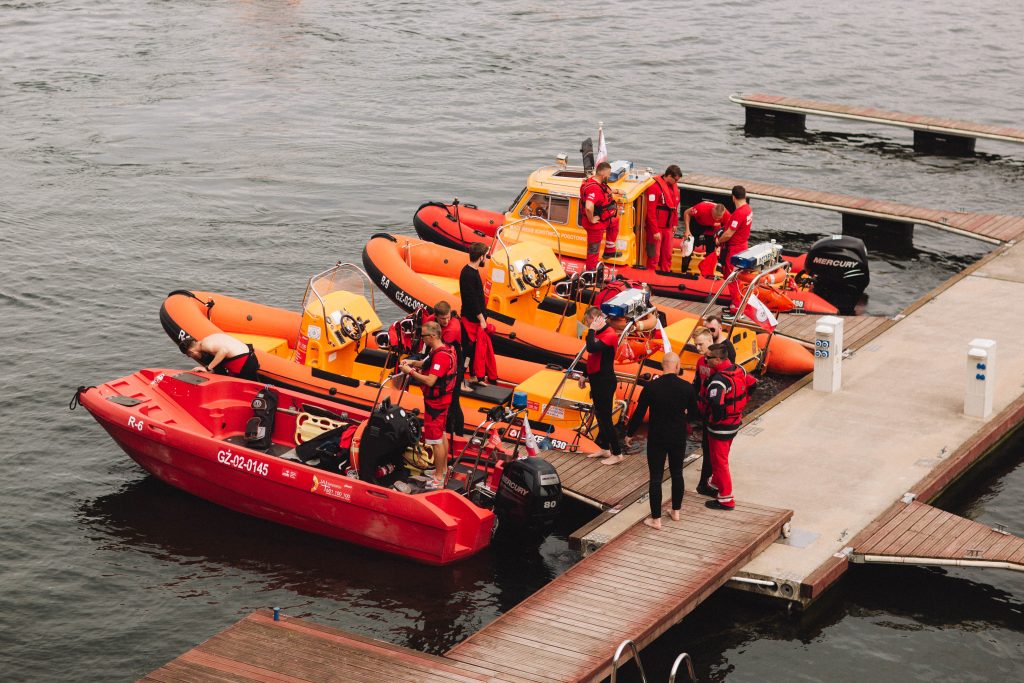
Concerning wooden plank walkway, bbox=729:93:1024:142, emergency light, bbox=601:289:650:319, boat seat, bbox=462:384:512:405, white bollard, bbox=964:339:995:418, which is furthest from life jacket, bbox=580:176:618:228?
wooden plank walkway, bbox=729:93:1024:142

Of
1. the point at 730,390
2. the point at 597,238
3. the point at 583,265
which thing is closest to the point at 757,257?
the point at 597,238

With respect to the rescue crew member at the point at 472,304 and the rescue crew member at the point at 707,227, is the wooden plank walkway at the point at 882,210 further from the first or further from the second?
the rescue crew member at the point at 472,304

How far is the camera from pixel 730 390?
1068 centimetres

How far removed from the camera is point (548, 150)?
85.9 ft

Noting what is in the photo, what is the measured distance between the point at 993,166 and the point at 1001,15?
1397 cm

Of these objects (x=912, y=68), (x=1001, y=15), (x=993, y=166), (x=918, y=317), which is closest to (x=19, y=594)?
(x=918, y=317)

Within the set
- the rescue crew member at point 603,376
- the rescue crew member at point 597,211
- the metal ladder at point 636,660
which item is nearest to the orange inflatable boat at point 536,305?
the rescue crew member at point 597,211

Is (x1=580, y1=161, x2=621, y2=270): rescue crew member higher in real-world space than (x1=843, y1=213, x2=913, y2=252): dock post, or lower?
higher

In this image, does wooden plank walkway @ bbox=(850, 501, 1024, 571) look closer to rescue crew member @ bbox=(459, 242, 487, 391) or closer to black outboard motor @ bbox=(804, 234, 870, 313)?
rescue crew member @ bbox=(459, 242, 487, 391)

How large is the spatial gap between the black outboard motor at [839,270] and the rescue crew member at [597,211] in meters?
2.85

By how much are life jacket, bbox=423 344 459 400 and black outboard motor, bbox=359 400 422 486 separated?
0.30 meters

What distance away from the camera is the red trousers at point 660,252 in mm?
17109

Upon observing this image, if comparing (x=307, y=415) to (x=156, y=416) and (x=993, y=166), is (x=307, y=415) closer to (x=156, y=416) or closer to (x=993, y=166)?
(x=156, y=416)

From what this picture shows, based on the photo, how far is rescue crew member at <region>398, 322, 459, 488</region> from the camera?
11.6m
